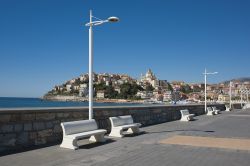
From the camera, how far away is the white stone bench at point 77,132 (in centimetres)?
905

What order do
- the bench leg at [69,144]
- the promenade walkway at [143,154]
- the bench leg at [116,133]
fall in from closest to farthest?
the promenade walkway at [143,154]
the bench leg at [69,144]
the bench leg at [116,133]

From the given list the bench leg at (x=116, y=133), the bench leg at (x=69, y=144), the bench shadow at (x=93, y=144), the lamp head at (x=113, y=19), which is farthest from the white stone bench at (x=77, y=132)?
the lamp head at (x=113, y=19)

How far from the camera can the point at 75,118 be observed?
11.3 m

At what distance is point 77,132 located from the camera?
9695 mm

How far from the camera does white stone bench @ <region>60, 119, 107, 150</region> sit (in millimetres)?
9047

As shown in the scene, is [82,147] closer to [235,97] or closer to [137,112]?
[137,112]

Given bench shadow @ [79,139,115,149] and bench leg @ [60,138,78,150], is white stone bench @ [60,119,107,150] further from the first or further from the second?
bench shadow @ [79,139,115,149]

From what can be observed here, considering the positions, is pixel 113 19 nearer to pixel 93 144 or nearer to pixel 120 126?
pixel 120 126

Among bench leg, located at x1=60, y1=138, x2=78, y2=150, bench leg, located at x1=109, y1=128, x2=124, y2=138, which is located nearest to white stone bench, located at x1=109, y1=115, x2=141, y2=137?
bench leg, located at x1=109, y1=128, x2=124, y2=138

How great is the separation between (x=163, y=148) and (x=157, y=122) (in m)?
9.32

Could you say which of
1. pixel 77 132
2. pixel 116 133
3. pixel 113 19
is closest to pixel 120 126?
pixel 116 133

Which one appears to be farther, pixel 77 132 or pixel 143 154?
pixel 77 132

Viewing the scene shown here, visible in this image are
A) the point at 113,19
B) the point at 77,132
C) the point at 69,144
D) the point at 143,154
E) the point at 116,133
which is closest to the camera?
the point at 143,154

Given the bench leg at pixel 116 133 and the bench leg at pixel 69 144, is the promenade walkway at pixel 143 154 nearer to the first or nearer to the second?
the bench leg at pixel 69 144
